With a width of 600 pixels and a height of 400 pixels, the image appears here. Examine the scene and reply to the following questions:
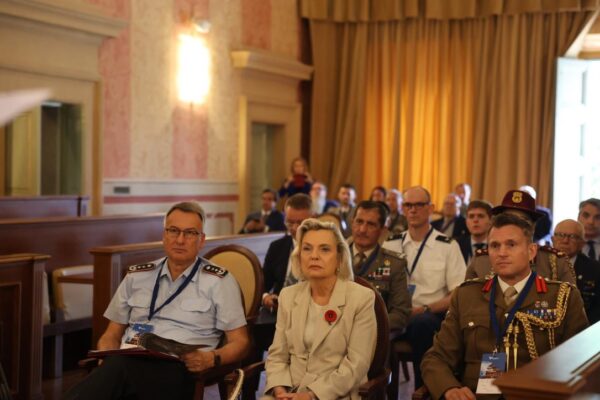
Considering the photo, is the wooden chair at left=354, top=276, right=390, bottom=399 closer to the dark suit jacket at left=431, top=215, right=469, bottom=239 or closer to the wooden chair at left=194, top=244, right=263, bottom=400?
the wooden chair at left=194, top=244, right=263, bottom=400

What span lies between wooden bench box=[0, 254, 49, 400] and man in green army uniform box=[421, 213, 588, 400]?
2.54 metres

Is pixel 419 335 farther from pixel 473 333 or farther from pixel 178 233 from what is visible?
pixel 178 233

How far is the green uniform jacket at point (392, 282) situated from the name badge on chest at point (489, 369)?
1288 millimetres

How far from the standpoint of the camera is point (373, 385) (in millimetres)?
3428

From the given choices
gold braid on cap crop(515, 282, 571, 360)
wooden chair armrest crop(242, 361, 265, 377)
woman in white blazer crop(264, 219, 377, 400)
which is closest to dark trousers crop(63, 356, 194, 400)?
wooden chair armrest crop(242, 361, 265, 377)

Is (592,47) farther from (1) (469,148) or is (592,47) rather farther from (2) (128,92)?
(2) (128,92)

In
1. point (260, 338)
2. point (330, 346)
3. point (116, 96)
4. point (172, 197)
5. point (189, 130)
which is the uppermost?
point (116, 96)

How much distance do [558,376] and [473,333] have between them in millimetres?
1115

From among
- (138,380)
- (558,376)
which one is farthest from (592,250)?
(558,376)

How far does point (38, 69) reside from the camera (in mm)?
8500

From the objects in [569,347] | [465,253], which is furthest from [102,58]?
[569,347]

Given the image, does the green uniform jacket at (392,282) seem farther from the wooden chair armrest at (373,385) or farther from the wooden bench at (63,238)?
the wooden bench at (63,238)

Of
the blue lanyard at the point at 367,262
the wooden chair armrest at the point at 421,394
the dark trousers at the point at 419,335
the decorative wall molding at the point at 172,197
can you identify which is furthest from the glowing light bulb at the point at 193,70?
the wooden chair armrest at the point at 421,394

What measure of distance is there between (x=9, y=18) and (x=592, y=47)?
23.1 ft
